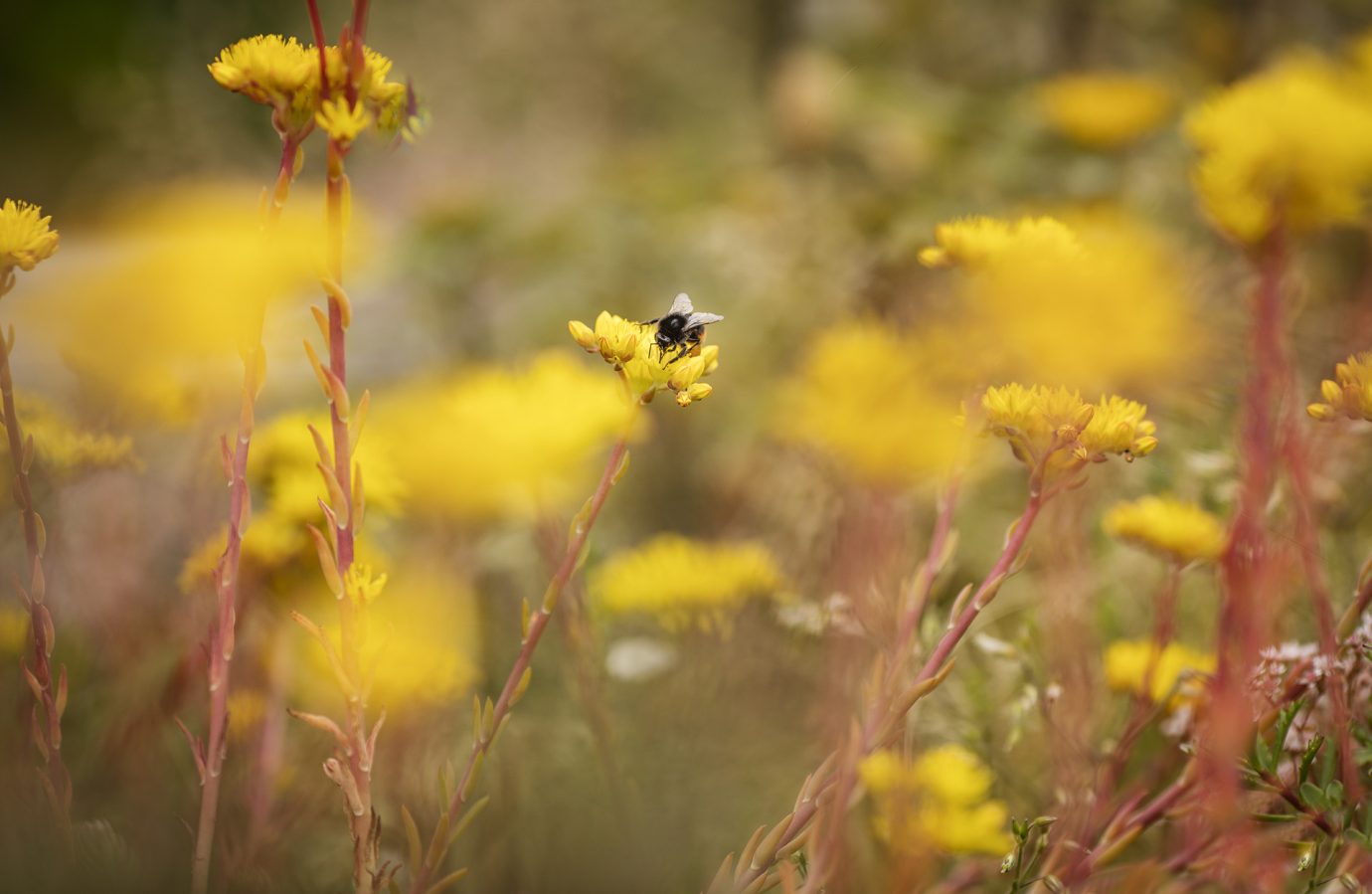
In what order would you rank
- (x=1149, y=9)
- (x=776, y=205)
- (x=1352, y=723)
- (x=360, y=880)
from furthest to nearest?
(x=1149, y=9) < (x=776, y=205) < (x=1352, y=723) < (x=360, y=880)

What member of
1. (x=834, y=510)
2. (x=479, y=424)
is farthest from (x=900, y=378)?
(x=479, y=424)

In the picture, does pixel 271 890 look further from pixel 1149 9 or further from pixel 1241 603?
pixel 1149 9

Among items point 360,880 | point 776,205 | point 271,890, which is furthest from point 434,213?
point 360,880

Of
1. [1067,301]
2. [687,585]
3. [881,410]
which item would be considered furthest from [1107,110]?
[687,585]

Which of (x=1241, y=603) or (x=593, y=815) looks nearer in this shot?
(x=1241, y=603)

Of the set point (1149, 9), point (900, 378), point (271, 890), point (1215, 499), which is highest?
point (1149, 9)

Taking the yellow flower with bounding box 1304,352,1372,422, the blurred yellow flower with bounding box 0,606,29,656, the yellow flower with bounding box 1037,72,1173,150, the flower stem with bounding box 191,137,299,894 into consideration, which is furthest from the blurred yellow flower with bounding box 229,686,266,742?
the yellow flower with bounding box 1037,72,1173,150

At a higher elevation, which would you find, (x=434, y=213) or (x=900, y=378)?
(x=434, y=213)

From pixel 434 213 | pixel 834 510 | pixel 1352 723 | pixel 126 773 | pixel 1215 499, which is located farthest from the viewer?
pixel 434 213
